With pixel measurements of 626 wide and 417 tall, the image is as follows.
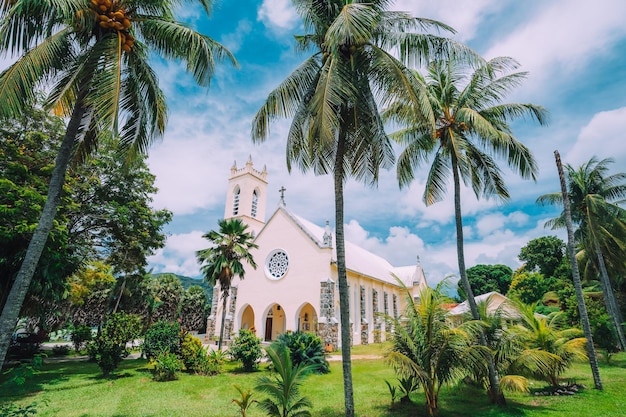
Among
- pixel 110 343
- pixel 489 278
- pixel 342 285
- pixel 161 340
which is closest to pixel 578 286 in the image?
pixel 342 285

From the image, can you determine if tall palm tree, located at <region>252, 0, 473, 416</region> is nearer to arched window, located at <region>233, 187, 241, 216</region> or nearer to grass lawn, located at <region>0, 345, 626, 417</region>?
grass lawn, located at <region>0, 345, 626, 417</region>

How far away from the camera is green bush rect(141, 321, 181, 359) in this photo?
1450 cm

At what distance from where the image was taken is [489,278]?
6059 cm

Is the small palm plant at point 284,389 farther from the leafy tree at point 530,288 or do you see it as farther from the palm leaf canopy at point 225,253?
the leafy tree at point 530,288

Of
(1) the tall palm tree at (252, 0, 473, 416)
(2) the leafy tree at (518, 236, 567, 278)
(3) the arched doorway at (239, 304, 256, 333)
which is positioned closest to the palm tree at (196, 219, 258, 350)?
(3) the arched doorway at (239, 304, 256, 333)

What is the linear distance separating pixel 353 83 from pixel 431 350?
21.4ft

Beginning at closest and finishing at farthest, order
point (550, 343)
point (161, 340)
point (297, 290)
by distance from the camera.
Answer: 1. point (550, 343)
2. point (161, 340)
3. point (297, 290)

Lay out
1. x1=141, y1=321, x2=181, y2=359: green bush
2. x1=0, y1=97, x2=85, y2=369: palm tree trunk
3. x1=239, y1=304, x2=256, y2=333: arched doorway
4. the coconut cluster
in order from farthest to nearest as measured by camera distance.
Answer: x1=239, y1=304, x2=256, y2=333: arched doorway → x1=141, y1=321, x2=181, y2=359: green bush → the coconut cluster → x1=0, y1=97, x2=85, y2=369: palm tree trunk

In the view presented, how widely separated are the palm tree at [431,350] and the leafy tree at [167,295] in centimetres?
3488

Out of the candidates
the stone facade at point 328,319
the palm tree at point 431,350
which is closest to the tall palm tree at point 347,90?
the palm tree at point 431,350

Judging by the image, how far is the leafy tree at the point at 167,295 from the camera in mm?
38312

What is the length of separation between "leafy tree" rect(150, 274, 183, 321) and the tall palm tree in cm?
3451

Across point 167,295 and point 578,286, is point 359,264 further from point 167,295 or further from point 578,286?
point 167,295

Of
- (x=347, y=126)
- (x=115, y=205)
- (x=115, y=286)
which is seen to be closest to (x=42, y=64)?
(x=347, y=126)
